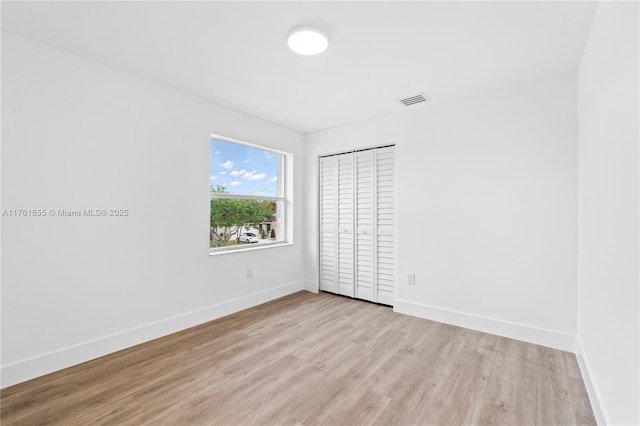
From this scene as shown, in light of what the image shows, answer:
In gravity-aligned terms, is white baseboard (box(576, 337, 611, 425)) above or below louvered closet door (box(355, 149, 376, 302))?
below

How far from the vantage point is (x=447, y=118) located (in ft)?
10.3

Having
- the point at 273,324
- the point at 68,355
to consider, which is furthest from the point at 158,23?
the point at 273,324

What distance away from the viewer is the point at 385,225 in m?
3.72

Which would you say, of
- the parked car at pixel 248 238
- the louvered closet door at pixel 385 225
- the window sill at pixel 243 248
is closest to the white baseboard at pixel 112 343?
the window sill at pixel 243 248

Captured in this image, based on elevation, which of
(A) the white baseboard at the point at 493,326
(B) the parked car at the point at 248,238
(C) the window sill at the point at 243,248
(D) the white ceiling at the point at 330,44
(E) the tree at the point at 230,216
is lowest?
(A) the white baseboard at the point at 493,326

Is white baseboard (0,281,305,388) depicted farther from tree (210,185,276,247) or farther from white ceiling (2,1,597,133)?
white ceiling (2,1,597,133)

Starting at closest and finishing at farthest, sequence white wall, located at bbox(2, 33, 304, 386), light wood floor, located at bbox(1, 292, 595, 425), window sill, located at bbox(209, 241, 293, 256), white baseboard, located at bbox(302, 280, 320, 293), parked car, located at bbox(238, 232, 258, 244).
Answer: light wood floor, located at bbox(1, 292, 595, 425) < white wall, located at bbox(2, 33, 304, 386) < window sill, located at bbox(209, 241, 293, 256) < parked car, located at bbox(238, 232, 258, 244) < white baseboard, located at bbox(302, 280, 320, 293)

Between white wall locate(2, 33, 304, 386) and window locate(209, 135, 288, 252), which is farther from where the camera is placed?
window locate(209, 135, 288, 252)

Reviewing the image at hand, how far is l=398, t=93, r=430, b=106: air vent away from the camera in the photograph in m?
3.03

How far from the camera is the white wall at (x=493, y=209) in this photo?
2523 millimetres

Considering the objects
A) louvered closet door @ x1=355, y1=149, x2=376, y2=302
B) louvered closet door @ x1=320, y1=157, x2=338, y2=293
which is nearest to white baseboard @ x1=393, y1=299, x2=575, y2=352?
louvered closet door @ x1=355, y1=149, x2=376, y2=302

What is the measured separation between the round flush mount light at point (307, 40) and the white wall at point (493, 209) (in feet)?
5.60

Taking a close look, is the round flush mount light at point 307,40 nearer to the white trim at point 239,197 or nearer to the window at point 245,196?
the window at point 245,196

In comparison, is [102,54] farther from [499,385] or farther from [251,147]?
[499,385]
